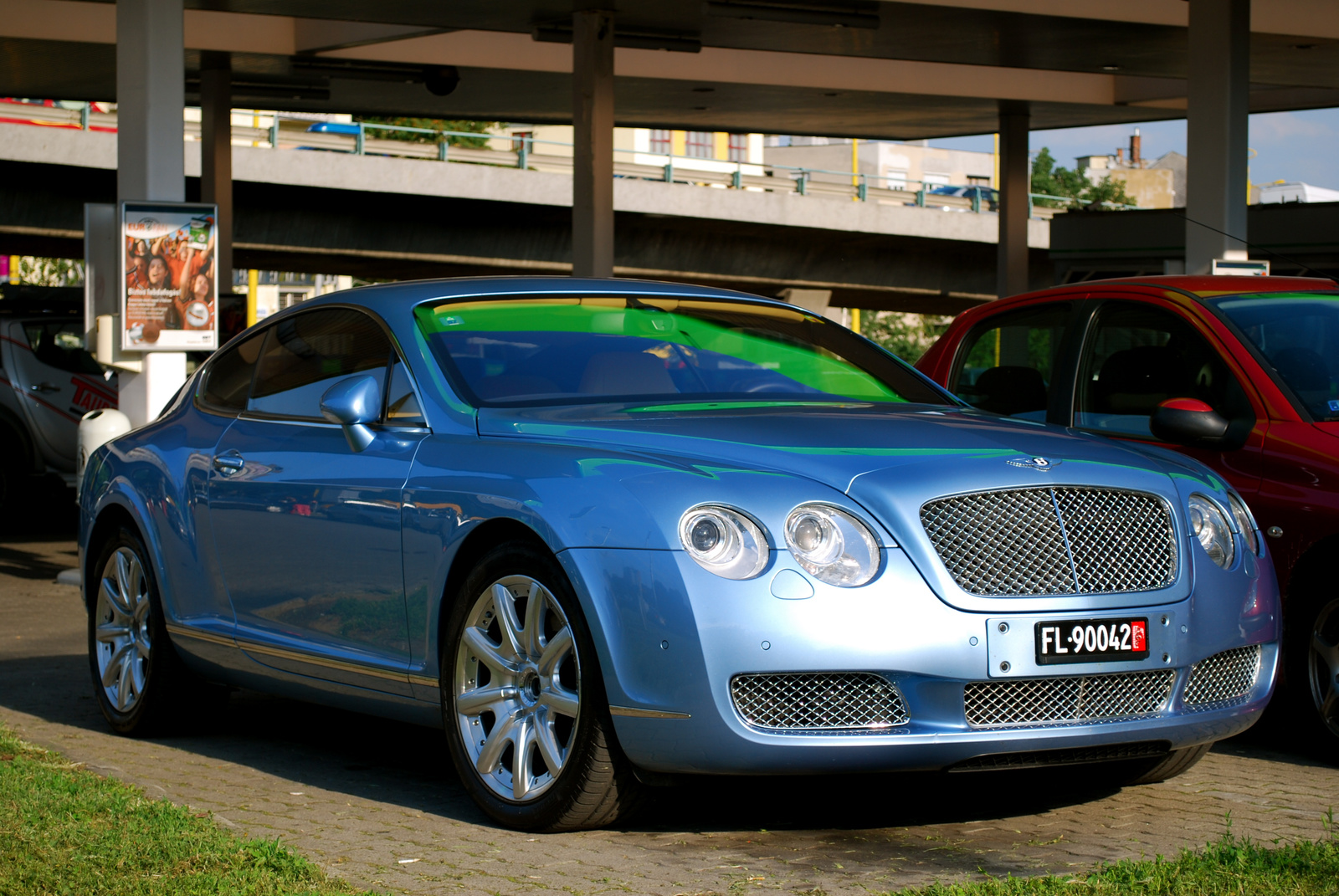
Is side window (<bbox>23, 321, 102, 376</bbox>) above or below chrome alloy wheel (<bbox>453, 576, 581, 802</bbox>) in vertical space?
above

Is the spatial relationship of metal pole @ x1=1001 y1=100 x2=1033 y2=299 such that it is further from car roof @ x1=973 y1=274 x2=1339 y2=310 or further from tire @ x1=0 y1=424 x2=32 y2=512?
car roof @ x1=973 y1=274 x2=1339 y2=310

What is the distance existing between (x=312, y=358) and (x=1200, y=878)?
3.50 meters

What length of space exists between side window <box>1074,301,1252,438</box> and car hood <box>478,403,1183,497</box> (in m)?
1.64

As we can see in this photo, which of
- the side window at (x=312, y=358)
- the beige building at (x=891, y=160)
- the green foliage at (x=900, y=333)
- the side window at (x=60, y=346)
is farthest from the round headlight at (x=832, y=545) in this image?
the beige building at (x=891, y=160)

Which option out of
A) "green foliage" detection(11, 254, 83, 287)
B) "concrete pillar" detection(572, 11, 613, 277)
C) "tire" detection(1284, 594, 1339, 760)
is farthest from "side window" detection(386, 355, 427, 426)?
"green foliage" detection(11, 254, 83, 287)

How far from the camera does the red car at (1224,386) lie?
6254 millimetres

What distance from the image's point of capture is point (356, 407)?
5562 mm

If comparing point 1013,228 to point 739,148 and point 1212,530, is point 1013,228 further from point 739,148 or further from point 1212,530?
point 739,148

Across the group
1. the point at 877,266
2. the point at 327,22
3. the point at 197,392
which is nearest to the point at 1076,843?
the point at 197,392

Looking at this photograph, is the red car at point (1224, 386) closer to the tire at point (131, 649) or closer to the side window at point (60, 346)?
the tire at point (131, 649)

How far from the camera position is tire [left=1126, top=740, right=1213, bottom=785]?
216 inches

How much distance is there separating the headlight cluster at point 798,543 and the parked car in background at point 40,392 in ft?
43.6

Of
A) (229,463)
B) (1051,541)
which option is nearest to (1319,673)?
(1051,541)

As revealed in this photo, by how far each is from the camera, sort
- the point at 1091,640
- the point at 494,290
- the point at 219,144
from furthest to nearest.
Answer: the point at 219,144 → the point at 494,290 → the point at 1091,640
